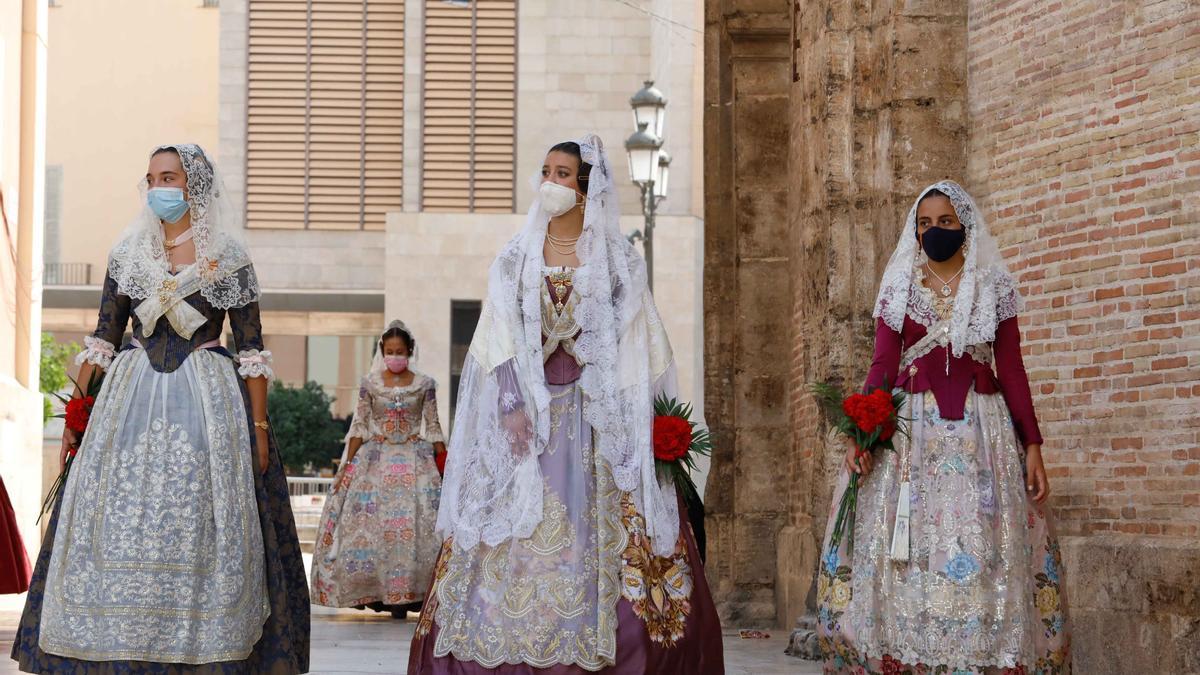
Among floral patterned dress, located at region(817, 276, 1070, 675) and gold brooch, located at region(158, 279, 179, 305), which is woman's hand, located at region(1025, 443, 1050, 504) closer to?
floral patterned dress, located at region(817, 276, 1070, 675)

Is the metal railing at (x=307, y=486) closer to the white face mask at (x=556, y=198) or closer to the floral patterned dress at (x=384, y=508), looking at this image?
the floral patterned dress at (x=384, y=508)

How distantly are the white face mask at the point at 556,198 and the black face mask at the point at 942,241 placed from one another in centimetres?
140

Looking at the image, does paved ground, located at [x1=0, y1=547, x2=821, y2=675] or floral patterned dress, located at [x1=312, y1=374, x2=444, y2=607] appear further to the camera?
floral patterned dress, located at [x1=312, y1=374, x2=444, y2=607]

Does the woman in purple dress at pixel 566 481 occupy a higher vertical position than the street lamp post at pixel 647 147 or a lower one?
lower

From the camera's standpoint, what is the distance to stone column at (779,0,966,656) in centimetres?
1054

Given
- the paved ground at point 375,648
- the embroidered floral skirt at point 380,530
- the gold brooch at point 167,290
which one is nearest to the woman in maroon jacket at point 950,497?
the paved ground at point 375,648

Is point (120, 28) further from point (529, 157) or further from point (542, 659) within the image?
point (542, 659)

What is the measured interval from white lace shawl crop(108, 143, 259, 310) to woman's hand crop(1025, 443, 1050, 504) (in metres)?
3.09

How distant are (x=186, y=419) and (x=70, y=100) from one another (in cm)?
4234

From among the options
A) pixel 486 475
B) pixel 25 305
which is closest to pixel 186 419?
pixel 486 475

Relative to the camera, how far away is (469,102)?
39.8 m

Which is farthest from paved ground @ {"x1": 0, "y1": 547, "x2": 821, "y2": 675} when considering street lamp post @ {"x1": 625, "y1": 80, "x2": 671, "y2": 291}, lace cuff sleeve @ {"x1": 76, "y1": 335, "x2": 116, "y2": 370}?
street lamp post @ {"x1": 625, "y1": 80, "x2": 671, "y2": 291}

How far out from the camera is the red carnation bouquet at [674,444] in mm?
7316

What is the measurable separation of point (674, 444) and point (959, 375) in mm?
1167
